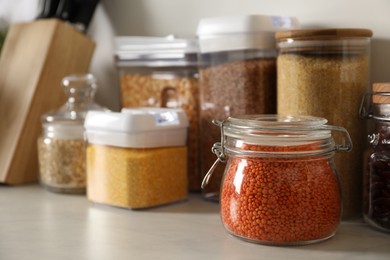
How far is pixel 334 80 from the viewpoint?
81 cm

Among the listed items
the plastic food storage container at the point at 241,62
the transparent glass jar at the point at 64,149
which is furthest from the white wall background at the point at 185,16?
the transparent glass jar at the point at 64,149

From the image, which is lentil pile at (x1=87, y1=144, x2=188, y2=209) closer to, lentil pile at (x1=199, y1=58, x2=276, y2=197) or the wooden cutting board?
lentil pile at (x1=199, y1=58, x2=276, y2=197)

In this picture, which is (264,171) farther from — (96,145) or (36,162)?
(36,162)

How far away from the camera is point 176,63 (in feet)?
3.45

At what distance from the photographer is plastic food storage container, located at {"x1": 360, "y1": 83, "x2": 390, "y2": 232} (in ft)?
2.52

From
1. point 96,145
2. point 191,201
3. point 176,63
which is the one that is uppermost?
point 176,63

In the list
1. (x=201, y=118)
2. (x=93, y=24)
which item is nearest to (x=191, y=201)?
(x=201, y=118)

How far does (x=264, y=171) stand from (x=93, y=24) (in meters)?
0.77

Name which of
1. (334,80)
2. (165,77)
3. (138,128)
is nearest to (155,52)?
(165,77)

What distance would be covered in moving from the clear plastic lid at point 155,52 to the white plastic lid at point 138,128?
118mm

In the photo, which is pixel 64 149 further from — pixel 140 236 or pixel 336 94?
pixel 336 94

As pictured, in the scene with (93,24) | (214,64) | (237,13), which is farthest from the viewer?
(93,24)

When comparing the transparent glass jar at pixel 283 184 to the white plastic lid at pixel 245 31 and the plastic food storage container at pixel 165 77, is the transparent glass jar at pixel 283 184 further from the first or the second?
the plastic food storage container at pixel 165 77

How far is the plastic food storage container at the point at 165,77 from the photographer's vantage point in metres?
1.04
